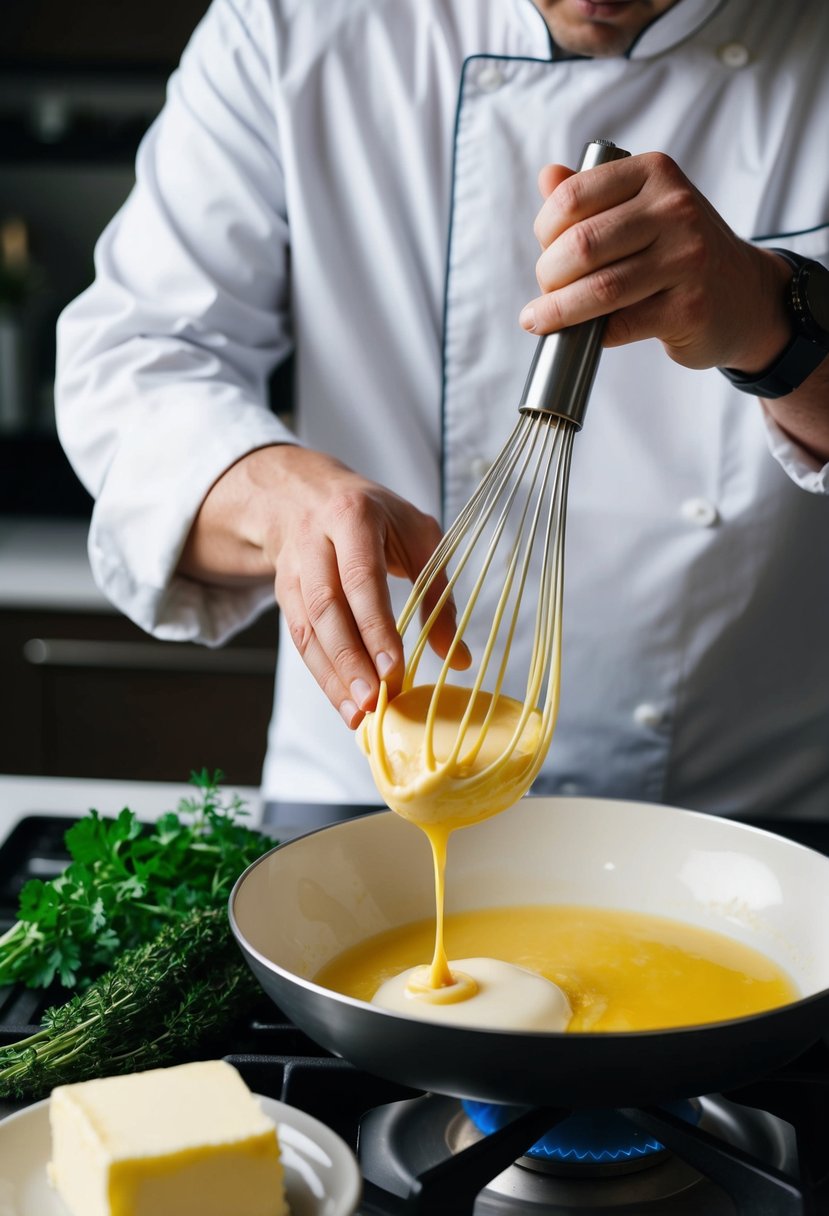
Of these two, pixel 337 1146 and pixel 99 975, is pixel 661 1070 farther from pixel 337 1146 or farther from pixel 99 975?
pixel 99 975

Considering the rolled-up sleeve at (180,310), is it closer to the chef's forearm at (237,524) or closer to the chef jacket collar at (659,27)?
the chef's forearm at (237,524)

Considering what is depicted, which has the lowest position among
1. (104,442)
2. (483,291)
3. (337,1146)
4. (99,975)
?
(99,975)

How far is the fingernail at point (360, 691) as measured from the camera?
759mm

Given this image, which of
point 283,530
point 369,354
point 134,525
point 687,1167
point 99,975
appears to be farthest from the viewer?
point 369,354

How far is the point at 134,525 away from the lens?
113 centimetres

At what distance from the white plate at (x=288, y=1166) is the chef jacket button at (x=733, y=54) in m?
0.92

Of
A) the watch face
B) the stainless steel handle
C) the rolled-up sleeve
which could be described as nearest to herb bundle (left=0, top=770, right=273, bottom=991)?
the rolled-up sleeve

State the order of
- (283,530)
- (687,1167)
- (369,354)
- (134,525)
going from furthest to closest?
(369,354) → (134,525) → (283,530) → (687,1167)

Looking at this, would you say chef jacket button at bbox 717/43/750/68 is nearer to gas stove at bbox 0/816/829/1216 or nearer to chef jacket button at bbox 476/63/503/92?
chef jacket button at bbox 476/63/503/92

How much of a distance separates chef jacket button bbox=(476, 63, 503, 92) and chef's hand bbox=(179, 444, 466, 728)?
1.19 feet

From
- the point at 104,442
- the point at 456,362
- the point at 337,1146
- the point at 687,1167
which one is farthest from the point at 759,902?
the point at 104,442

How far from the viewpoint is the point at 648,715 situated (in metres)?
1.19

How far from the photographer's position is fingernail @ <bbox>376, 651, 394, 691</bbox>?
0.77 m

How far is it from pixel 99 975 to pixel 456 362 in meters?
0.62
